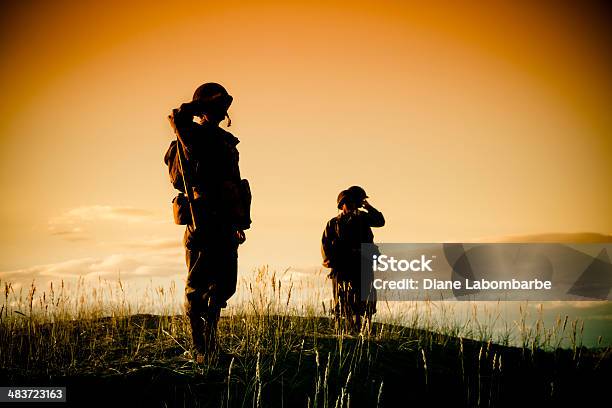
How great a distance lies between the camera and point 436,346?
619 cm

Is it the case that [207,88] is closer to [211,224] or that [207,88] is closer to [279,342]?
[211,224]

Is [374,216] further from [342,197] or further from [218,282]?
[218,282]

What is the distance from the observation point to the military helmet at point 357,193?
7.68 metres

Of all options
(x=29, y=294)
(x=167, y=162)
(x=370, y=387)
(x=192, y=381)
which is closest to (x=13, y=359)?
(x=29, y=294)

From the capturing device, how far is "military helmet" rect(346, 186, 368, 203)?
7680 millimetres

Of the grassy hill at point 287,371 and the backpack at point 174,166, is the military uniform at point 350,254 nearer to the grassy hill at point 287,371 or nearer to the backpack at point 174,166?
the grassy hill at point 287,371

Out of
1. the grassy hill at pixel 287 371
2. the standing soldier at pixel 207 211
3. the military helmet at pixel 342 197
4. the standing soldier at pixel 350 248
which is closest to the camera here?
the grassy hill at pixel 287 371

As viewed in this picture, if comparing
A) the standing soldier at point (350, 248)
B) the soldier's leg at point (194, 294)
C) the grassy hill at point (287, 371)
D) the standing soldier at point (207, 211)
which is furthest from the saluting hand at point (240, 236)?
the standing soldier at point (350, 248)

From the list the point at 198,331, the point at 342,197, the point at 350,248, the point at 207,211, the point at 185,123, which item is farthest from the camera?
the point at 342,197

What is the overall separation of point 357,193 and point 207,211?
3.65 metres

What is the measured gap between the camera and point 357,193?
7.69 meters

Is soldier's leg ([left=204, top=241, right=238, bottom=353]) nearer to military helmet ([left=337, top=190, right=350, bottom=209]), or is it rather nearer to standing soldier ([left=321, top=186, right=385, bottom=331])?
standing soldier ([left=321, top=186, right=385, bottom=331])

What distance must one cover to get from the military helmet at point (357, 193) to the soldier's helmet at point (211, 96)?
11.4 feet

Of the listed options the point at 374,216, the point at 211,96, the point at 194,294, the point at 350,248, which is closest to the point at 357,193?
the point at 374,216
